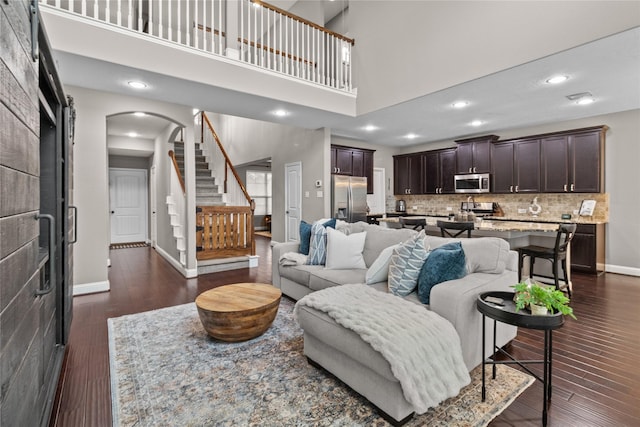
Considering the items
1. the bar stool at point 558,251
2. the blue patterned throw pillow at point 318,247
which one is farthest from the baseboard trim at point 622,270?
the blue patterned throw pillow at point 318,247

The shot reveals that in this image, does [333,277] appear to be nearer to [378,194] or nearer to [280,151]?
[280,151]

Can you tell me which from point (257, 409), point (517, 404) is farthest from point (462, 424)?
point (257, 409)

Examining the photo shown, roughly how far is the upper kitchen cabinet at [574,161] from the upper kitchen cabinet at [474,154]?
1.00 m

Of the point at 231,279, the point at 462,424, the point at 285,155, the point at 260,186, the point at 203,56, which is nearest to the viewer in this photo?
the point at 462,424

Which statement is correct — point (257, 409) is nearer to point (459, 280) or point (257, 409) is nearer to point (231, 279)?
point (459, 280)

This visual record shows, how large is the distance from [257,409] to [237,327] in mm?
809

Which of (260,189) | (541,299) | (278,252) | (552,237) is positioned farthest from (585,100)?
(260,189)

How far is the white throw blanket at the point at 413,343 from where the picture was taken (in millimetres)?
1590

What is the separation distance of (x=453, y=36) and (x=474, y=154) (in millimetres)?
3393

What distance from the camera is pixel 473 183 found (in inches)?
271

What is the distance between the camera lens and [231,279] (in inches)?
192

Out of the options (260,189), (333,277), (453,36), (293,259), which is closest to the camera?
(333,277)

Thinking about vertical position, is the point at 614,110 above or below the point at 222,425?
above

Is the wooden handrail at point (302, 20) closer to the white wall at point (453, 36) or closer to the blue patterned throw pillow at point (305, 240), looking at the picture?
the white wall at point (453, 36)
